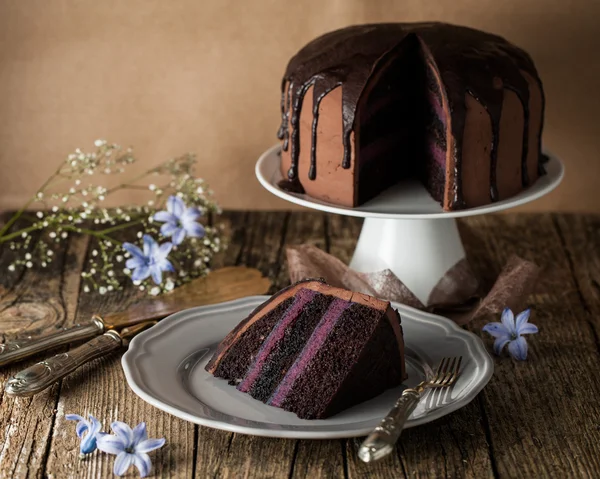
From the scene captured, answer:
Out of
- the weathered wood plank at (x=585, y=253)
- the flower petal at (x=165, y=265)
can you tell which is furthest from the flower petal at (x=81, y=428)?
the weathered wood plank at (x=585, y=253)

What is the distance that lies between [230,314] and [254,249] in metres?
0.58

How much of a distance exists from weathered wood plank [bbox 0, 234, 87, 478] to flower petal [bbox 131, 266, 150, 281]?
0.55 ft

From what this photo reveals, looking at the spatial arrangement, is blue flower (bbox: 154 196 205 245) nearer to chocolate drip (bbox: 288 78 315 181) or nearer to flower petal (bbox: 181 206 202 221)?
flower petal (bbox: 181 206 202 221)

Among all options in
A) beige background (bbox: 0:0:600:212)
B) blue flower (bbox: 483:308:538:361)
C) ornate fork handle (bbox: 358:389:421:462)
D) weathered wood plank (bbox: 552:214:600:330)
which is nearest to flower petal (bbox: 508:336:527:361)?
Answer: blue flower (bbox: 483:308:538:361)

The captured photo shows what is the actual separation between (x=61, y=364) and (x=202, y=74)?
1157mm

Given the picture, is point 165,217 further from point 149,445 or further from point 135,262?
point 149,445

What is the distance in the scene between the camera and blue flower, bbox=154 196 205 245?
84.7 inches

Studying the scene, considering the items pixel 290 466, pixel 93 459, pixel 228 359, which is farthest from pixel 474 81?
pixel 93 459

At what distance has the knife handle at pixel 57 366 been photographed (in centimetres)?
162

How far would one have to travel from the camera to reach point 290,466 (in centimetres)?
146

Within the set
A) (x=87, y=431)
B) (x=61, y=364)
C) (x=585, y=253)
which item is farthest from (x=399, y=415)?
(x=585, y=253)

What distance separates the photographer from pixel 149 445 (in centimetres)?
146

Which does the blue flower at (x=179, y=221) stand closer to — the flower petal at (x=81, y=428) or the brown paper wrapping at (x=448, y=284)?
the brown paper wrapping at (x=448, y=284)

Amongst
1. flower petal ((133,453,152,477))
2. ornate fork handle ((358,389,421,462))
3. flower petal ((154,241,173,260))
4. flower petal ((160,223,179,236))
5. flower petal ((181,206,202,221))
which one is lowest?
flower petal ((133,453,152,477))
